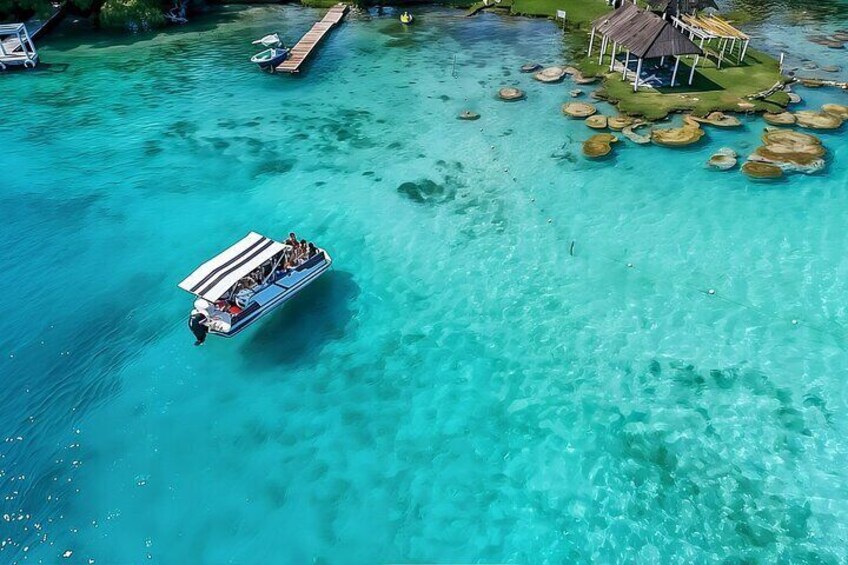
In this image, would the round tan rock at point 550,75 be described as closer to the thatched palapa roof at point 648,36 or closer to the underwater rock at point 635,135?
the thatched palapa roof at point 648,36

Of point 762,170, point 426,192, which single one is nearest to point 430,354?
point 426,192

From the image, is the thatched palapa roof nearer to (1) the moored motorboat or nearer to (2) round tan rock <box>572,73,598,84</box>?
(2) round tan rock <box>572,73,598,84</box>

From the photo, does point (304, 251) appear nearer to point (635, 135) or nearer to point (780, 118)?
point (635, 135)

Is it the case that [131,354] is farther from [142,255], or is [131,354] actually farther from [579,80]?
[579,80]

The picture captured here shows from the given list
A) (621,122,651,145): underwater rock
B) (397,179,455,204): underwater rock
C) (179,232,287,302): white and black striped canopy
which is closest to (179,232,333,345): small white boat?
(179,232,287,302): white and black striped canopy

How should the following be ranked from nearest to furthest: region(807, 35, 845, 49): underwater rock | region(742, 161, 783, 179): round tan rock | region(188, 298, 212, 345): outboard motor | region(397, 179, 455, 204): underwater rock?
1. region(188, 298, 212, 345): outboard motor
2. region(742, 161, 783, 179): round tan rock
3. region(397, 179, 455, 204): underwater rock
4. region(807, 35, 845, 49): underwater rock

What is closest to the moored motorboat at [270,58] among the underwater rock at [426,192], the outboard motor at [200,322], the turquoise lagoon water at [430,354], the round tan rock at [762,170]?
the turquoise lagoon water at [430,354]
